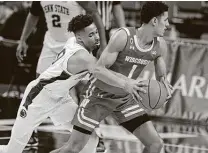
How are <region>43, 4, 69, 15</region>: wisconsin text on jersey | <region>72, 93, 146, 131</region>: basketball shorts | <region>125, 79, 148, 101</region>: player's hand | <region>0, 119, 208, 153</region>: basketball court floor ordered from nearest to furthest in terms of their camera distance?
1. <region>125, 79, 148, 101</region>: player's hand
2. <region>72, 93, 146, 131</region>: basketball shorts
3. <region>43, 4, 69, 15</region>: wisconsin text on jersey
4. <region>0, 119, 208, 153</region>: basketball court floor

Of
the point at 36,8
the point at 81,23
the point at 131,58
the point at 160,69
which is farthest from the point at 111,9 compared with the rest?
the point at 131,58

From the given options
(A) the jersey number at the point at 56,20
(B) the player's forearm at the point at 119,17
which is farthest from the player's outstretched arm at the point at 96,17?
(B) the player's forearm at the point at 119,17

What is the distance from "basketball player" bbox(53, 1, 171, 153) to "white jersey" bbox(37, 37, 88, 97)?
19cm

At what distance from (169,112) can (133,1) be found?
1942 mm

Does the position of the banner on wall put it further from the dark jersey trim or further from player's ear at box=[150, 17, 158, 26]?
player's ear at box=[150, 17, 158, 26]

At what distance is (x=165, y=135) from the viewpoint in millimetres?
8344

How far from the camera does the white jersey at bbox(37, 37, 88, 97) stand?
18.4 feet

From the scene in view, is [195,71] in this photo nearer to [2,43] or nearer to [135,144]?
[135,144]

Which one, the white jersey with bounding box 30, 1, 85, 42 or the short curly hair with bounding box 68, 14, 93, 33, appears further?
the white jersey with bounding box 30, 1, 85, 42

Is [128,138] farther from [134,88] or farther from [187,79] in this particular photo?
[134,88]

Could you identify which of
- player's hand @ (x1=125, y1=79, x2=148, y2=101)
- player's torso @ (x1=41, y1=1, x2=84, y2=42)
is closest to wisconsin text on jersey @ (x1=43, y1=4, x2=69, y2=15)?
player's torso @ (x1=41, y1=1, x2=84, y2=42)

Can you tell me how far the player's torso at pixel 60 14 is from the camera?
7.09 metres

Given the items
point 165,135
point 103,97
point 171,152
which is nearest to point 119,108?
point 103,97

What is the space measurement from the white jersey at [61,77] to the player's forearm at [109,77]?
0.30 meters
